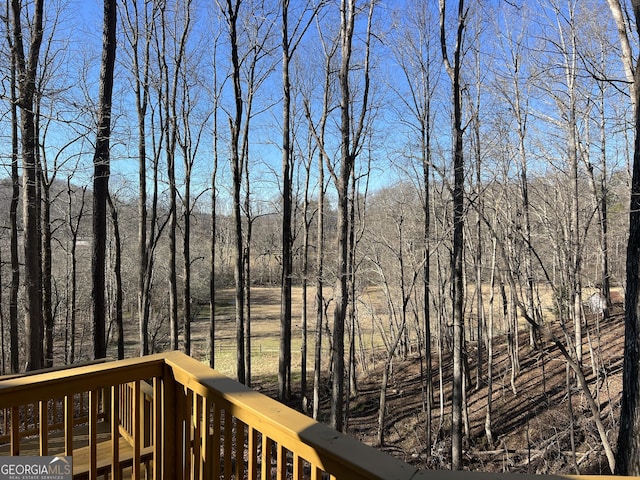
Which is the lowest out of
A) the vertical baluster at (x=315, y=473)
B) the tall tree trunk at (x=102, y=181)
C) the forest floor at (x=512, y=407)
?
the forest floor at (x=512, y=407)

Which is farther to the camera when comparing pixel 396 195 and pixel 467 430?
pixel 396 195

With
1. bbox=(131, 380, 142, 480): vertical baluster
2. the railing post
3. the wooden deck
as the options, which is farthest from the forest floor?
bbox=(131, 380, 142, 480): vertical baluster

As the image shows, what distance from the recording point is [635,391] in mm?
3439

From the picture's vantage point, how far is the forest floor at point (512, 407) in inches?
321

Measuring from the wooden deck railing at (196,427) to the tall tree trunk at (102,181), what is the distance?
16.6 ft

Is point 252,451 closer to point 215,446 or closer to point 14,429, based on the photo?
point 215,446

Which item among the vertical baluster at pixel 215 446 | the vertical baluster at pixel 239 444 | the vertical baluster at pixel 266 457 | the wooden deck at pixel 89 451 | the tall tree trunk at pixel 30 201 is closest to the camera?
the vertical baluster at pixel 266 457

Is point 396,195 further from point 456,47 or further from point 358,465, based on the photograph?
point 358,465

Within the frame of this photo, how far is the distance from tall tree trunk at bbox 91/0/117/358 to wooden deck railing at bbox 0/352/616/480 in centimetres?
507

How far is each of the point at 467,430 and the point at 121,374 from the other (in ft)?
34.1

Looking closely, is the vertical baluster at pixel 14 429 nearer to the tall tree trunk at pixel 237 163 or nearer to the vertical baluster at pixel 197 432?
the vertical baluster at pixel 197 432

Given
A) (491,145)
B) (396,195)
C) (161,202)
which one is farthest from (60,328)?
(491,145)

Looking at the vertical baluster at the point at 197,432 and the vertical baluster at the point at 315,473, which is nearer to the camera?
the vertical baluster at the point at 315,473

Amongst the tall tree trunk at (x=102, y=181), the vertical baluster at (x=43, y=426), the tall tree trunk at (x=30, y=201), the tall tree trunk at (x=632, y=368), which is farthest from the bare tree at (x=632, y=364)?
the tall tree trunk at (x=30, y=201)
